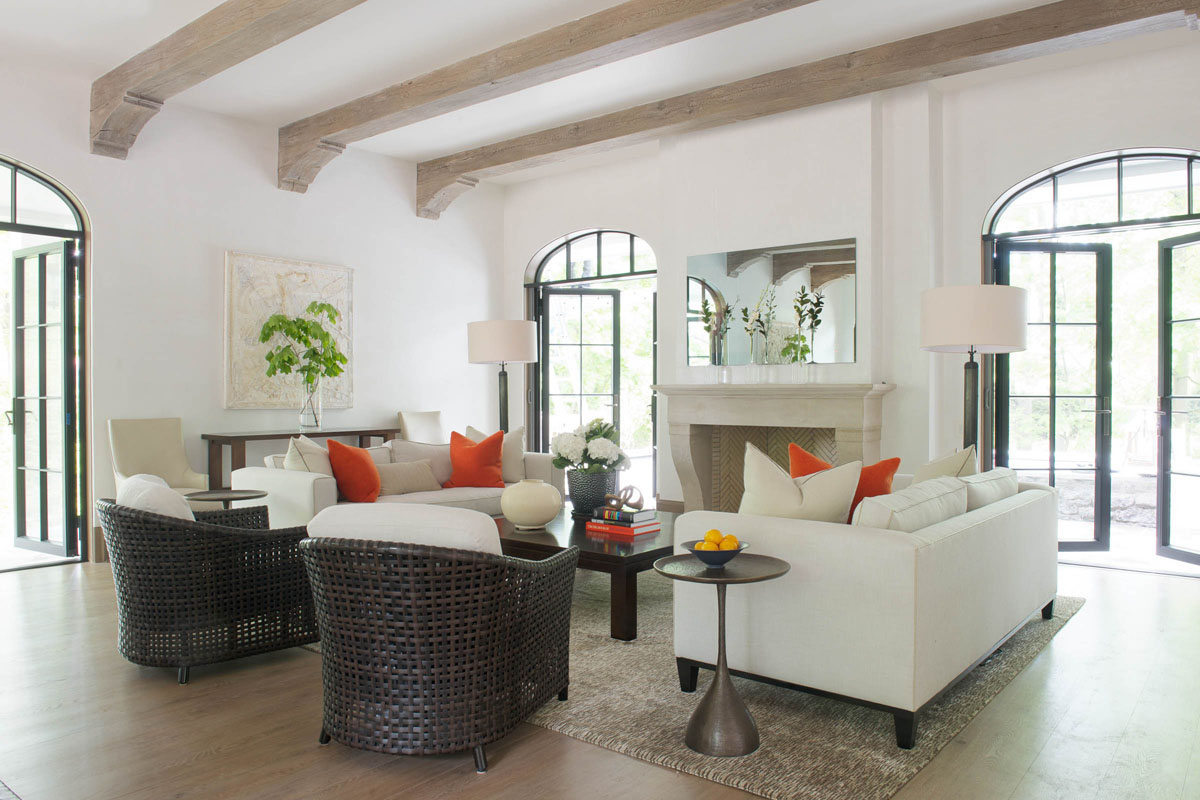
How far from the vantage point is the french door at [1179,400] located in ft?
17.0

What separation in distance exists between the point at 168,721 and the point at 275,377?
3.91 meters

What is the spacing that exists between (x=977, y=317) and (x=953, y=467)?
95cm

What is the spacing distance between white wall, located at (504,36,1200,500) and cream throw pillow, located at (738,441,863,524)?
2.89 m

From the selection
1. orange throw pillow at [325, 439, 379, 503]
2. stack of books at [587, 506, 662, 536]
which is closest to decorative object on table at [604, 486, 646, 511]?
stack of books at [587, 506, 662, 536]

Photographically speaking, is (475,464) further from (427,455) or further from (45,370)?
(45,370)

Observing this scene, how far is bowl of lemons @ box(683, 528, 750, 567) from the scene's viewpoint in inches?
98.4

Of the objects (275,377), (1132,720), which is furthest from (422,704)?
(275,377)

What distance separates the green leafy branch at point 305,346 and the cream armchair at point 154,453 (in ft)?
2.61

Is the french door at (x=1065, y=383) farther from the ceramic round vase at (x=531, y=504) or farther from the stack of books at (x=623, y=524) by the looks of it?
the ceramic round vase at (x=531, y=504)

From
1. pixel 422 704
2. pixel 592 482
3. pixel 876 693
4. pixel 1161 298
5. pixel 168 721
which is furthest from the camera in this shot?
pixel 1161 298

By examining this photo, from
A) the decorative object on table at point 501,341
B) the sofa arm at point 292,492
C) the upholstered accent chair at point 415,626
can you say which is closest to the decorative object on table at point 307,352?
the decorative object on table at point 501,341

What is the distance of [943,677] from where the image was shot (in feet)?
8.75

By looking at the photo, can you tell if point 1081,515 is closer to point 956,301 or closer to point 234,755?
point 956,301

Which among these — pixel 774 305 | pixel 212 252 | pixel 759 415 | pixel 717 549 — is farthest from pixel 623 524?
pixel 212 252
